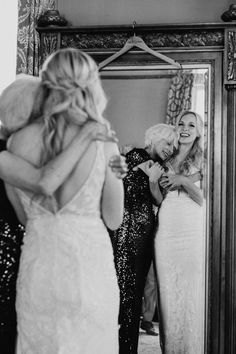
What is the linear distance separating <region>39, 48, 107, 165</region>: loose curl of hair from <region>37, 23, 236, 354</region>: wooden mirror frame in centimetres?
173

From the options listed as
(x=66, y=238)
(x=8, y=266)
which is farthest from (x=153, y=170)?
(x=66, y=238)

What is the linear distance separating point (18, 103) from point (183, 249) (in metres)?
1.76

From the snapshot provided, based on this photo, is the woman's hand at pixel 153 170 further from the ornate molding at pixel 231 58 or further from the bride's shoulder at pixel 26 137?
the bride's shoulder at pixel 26 137

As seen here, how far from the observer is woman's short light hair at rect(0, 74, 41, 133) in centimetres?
204

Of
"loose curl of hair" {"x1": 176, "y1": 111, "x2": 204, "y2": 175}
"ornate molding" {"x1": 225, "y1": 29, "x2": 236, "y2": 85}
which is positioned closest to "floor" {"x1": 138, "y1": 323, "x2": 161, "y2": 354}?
"loose curl of hair" {"x1": 176, "y1": 111, "x2": 204, "y2": 175}

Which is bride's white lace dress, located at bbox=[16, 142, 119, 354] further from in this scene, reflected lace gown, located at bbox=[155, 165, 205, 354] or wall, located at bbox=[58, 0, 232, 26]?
wall, located at bbox=[58, 0, 232, 26]

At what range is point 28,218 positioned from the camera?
6.66 feet

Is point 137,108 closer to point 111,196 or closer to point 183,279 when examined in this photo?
point 183,279

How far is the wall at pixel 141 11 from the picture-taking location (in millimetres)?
3797

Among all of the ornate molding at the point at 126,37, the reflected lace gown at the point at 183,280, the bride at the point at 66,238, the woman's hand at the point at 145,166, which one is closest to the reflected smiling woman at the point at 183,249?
the reflected lace gown at the point at 183,280

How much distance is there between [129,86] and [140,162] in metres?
0.46

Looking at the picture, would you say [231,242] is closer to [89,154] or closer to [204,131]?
[204,131]

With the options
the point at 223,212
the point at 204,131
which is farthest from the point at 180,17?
the point at 223,212

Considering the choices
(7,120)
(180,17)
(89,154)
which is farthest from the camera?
(180,17)
